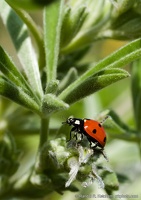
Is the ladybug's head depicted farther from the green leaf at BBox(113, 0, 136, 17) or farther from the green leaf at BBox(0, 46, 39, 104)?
the green leaf at BBox(113, 0, 136, 17)

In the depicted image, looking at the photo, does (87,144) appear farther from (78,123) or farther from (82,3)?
(82,3)

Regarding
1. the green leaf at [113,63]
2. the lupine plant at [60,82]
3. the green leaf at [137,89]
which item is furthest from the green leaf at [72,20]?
the green leaf at [137,89]

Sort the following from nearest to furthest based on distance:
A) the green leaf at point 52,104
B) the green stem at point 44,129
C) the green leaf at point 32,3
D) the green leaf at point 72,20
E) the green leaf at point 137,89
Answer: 1. the green leaf at point 32,3
2. the green leaf at point 52,104
3. the green stem at point 44,129
4. the green leaf at point 72,20
5. the green leaf at point 137,89

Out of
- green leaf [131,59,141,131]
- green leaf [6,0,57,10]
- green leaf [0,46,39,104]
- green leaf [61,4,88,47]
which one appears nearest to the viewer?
green leaf [6,0,57,10]

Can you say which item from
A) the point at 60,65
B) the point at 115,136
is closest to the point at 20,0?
the point at 60,65

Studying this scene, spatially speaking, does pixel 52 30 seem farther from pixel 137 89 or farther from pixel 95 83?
pixel 137 89

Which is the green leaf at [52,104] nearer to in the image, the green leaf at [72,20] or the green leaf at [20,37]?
the green leaf at [20,37]

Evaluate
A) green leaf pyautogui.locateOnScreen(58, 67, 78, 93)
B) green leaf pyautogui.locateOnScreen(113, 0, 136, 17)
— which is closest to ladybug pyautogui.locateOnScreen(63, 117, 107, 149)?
green leaf pyautogui.locateOnScreen(58, 67, 78, 93)
